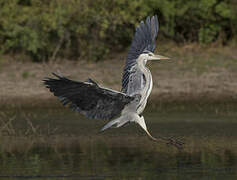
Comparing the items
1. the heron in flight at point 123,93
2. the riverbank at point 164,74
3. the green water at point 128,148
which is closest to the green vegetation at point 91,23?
the riverbank at point 164,74

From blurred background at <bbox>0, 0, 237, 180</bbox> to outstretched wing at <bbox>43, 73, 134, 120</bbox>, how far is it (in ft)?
1.86

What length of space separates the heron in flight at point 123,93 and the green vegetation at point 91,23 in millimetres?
5857

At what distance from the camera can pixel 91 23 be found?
17.4m

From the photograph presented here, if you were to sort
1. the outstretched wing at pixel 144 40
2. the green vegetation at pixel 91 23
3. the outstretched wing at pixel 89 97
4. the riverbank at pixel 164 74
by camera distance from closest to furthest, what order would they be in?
the outstretched wing at pixel 89 97 → the outstretched wing at pixel 144 40 → the riverbank at pixel 164 74 → the green vegetation at pixel 91 23

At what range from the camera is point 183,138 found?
36.5ft

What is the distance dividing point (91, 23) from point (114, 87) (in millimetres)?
2470

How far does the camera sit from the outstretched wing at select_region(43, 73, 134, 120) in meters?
9.05

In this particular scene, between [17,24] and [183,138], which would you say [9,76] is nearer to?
[17,24]

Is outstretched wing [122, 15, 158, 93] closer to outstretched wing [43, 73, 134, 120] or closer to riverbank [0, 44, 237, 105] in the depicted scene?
outstretched wing [43, 73, 134, 120]

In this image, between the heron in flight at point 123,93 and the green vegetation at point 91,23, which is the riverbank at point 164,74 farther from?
the heron in flight at point 123,93

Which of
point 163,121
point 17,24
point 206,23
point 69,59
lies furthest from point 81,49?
point 163,121

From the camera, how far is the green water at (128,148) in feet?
28.4

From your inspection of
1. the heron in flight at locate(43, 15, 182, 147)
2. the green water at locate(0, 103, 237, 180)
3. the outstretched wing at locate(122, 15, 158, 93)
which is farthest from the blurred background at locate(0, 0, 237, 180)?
Result: the outstretched wing at locate(122, 15, 158, 93)

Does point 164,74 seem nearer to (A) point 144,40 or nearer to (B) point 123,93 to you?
(A) point 144,40
